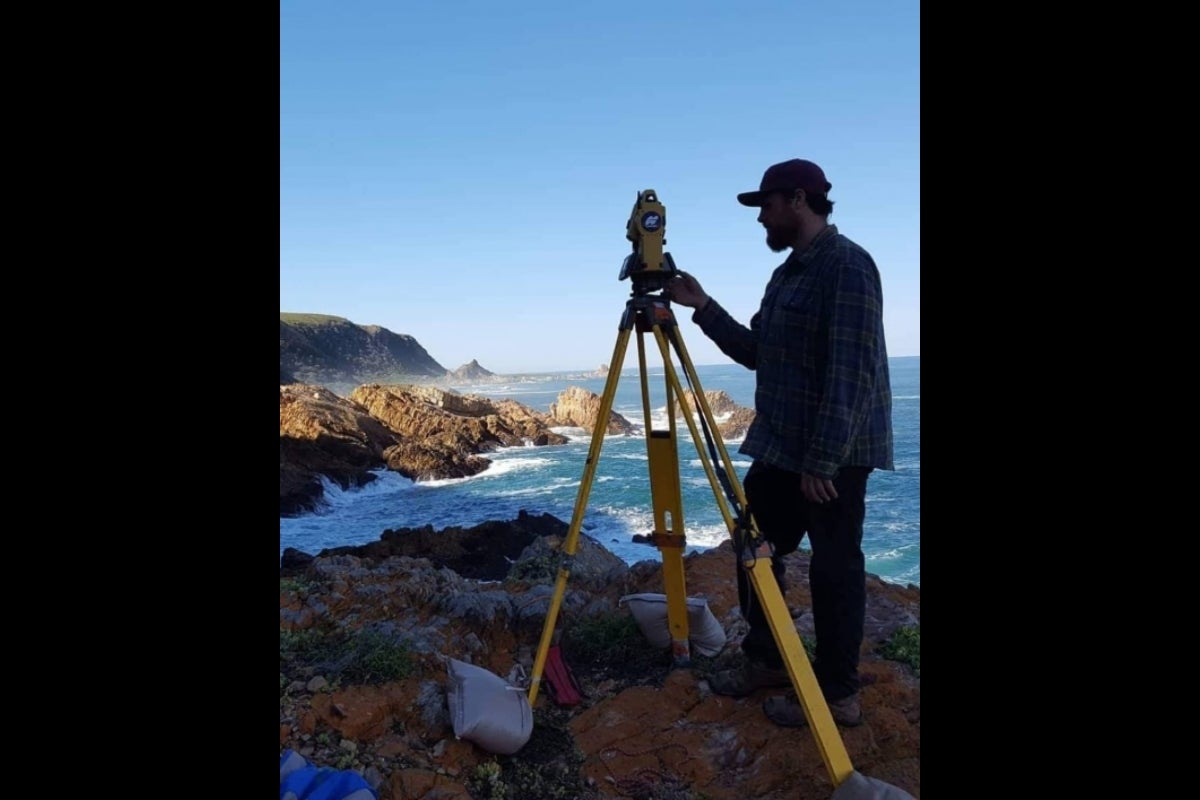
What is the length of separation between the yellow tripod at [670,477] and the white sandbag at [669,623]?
363mm

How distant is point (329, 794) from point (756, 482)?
1.91 meters

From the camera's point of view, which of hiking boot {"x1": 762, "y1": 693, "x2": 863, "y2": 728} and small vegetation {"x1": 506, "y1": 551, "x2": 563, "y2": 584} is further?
small vegetation {"x1": 506, "y1": 551, "x2": 563, "y2": 584}

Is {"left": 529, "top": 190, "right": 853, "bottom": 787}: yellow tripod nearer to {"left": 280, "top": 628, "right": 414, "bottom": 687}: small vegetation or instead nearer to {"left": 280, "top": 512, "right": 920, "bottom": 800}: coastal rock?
{"left": 280, "top": 512, "right": 920, "bottom": 800}: coastal rock

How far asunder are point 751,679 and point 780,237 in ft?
6.39

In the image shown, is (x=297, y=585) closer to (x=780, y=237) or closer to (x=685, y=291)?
(x=685, y=291)

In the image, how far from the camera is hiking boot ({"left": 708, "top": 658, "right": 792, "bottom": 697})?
124 inches

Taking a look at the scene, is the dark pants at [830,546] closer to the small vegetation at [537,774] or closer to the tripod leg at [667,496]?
the tripod leg at [667,496]

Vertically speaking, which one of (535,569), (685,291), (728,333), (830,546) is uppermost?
(685,291)

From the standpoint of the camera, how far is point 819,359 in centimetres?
267

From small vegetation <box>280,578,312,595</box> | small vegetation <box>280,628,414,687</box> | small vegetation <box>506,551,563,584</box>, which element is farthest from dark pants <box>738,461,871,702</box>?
small vegetation <box>280,578,312,595</box>

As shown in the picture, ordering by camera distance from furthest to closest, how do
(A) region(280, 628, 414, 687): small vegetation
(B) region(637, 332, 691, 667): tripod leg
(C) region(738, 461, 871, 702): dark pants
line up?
(A) region(280, 628, 414, 687): small vegetation < (B) region(637, 332, 691, 667): tripod leg < (C) region(738, 461, 871, 702): dark pants

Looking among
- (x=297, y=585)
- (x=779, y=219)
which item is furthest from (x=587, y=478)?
(x=297, y=585)

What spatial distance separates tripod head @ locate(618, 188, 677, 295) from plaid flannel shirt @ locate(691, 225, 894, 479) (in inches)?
9.8
